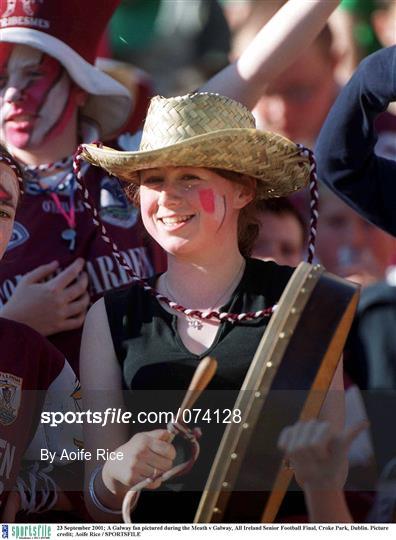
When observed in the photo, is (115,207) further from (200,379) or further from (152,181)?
(200,379)

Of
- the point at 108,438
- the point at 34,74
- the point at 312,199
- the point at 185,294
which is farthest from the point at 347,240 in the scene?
the point at 108,438

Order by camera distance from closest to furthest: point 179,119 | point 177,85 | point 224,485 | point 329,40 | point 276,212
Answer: point 224,485 < point 179,119 < point 276,212 < point 329,40 < point 177,85

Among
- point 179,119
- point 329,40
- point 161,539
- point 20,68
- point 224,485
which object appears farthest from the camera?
point 329,40

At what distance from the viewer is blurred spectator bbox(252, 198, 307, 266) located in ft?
13.3

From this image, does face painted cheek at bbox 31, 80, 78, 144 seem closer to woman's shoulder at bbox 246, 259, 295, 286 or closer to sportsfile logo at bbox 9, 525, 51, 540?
woman's shoulder at bbox 246, 259, 295, 286

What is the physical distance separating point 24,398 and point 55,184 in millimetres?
1014

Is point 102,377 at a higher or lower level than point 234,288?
lower

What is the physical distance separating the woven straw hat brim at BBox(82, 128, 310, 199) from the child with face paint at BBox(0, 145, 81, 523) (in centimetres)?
32

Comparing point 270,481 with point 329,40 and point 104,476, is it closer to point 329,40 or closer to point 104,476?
point 104,476

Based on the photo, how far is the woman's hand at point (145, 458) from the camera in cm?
262

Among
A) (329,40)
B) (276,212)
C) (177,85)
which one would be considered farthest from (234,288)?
(177,85)

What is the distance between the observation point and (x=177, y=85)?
629 centimetres

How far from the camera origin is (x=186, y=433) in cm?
271

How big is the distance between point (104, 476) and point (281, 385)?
47 cm
